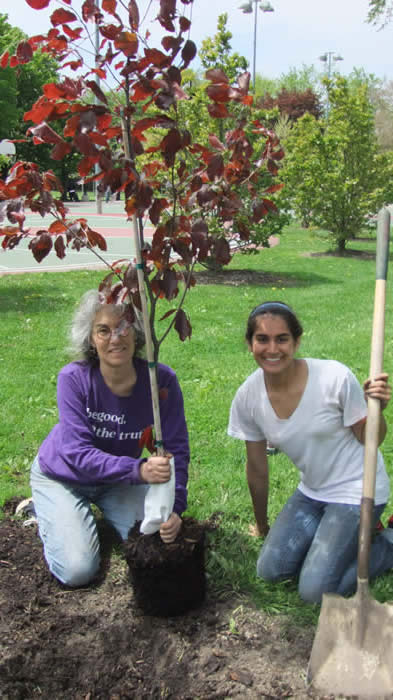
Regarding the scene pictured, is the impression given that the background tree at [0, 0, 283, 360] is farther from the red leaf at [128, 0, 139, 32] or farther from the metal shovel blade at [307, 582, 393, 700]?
the metal shovel blade at [307, 582, 393, 700]

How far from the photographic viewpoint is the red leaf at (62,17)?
1.91 meters

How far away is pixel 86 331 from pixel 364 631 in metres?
1.66

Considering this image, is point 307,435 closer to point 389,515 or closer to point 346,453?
point 346,453

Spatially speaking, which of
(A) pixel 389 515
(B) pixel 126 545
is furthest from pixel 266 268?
(B) pixel 126 545

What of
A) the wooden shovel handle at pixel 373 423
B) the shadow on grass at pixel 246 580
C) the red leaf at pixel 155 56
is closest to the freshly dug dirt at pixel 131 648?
the shadow on grass at pixel 246 580

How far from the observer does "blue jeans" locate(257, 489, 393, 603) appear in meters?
2.65

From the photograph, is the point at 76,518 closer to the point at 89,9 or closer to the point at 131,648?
the point at 131,648

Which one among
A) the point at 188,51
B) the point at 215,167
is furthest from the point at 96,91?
the point at 215,167

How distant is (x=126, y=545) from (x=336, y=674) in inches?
35.5

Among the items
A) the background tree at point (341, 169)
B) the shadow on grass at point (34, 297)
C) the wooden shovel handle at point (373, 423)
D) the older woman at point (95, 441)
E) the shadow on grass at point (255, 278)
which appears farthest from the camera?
the background tree at point (341, 169)

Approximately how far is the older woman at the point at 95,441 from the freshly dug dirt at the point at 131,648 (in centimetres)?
17

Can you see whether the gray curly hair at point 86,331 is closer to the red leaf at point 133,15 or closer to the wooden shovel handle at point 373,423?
the wooden shovel handle at point 373,423

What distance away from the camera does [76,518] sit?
294 centimetres

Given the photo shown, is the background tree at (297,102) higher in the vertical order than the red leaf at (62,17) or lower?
higher
